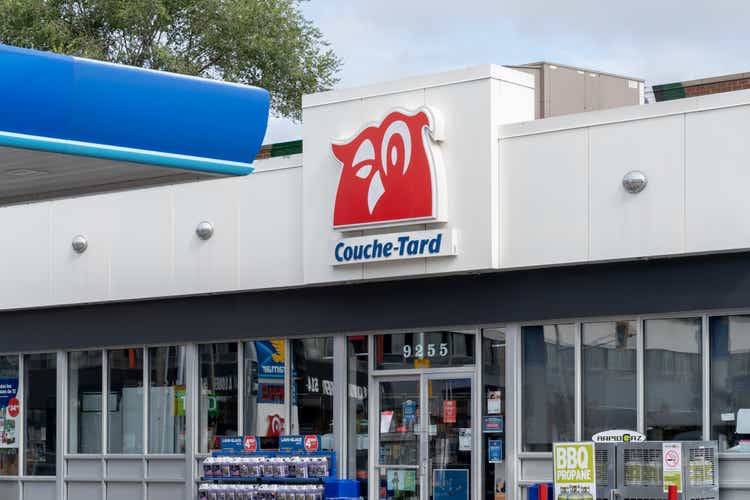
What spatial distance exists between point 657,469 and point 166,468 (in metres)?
9.52

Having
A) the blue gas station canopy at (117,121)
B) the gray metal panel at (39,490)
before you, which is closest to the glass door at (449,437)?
Result: the blue gas station canopy at (117,121)

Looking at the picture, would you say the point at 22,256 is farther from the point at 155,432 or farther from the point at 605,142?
the point at 605,142

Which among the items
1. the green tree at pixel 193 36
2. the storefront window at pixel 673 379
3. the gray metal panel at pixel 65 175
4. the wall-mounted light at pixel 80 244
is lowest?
the storefront window at pixel 673 379

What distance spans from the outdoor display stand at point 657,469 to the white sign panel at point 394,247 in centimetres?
368

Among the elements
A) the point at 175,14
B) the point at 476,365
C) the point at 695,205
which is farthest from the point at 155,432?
the point at 175,14

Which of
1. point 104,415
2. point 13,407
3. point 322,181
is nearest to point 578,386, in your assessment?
point 322,181

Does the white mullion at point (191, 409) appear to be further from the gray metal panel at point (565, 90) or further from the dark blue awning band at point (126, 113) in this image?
the dark blue awning band at point (126, 113)

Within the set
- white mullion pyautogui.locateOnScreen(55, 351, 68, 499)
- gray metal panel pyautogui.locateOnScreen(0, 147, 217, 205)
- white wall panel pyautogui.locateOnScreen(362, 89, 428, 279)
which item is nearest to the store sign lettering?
white wall panel pyautogui.locateOnScreen(362, 89, 428, 279)

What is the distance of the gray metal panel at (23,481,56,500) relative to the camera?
26984 mm

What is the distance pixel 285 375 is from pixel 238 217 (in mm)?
2583

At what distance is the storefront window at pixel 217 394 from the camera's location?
24.6 metres

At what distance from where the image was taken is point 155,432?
25547mm

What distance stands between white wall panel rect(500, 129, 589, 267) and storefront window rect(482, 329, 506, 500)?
1327 millimetres

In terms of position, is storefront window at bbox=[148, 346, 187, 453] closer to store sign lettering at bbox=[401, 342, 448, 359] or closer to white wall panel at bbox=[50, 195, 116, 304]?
white wall panel at bbox=[50, 195, 116, 304]
